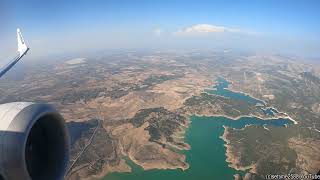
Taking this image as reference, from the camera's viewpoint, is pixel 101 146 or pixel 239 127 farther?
pixel 239 127

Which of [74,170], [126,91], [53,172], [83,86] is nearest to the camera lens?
[53,172]

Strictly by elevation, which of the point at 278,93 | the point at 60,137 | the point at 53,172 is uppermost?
the point at 60,137

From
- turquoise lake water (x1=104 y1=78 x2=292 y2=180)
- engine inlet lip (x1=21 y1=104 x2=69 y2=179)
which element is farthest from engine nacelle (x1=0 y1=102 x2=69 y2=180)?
turquoise lake water (x1=104 y1=78 x2=292 y2=180)

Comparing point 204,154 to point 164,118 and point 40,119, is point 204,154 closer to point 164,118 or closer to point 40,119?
point 164,118

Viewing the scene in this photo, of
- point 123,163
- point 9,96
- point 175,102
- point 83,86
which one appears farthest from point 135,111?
point 9,96

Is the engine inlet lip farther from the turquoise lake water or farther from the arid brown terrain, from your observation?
the arid brown terrain

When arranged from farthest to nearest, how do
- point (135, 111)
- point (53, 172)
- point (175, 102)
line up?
point (175, 102) → point (135, 111) → point (53, 172)

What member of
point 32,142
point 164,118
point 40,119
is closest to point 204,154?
point 164,118

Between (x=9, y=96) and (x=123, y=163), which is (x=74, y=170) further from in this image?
(x=9, y=96)
